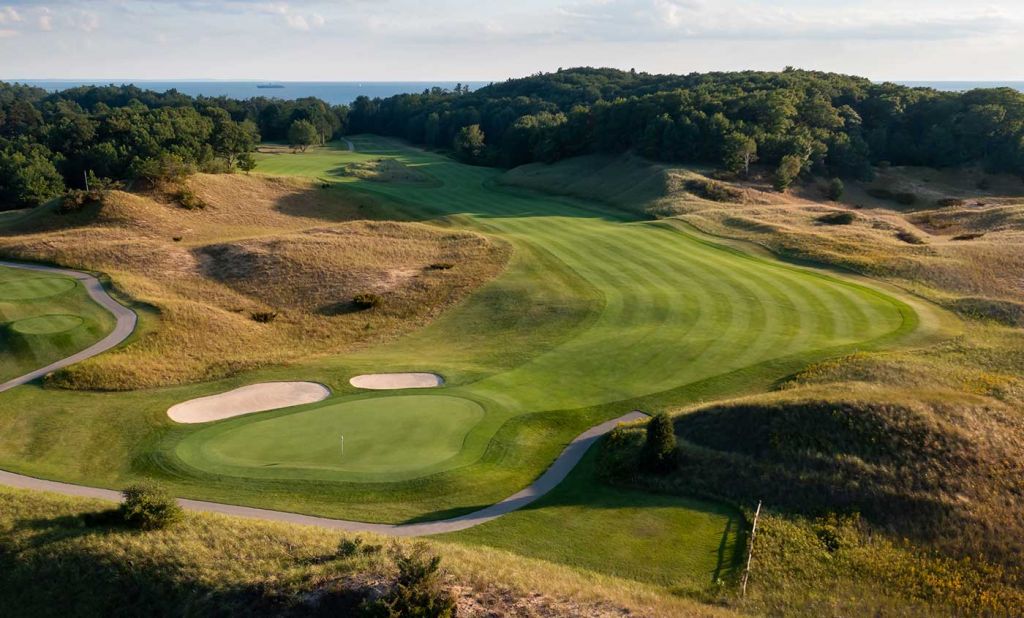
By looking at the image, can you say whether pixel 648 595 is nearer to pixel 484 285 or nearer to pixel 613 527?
pixel 613 527

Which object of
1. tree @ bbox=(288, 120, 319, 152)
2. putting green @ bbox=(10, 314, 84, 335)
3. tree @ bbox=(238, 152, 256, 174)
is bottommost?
putting green @ bbox=(10, 314, 84, 335)

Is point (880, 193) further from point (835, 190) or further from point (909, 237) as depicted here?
point (909, 237)

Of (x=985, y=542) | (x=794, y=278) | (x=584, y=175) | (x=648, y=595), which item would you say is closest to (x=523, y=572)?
(x=648, y=595)

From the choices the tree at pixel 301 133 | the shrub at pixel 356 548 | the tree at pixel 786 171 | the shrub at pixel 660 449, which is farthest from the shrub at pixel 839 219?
the tree at pixel 301 133

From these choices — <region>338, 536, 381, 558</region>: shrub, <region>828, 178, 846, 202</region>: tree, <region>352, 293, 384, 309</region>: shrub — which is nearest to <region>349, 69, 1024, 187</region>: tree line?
<region>828, 178, 846, 202</region>: tree

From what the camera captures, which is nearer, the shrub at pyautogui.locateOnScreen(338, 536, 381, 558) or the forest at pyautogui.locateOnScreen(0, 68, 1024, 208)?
the shrub at pyautogui.locateOnScreen(338, 536, 381, 558)

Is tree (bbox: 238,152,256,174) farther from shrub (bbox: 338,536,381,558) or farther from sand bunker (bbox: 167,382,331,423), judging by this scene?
shrub (bbox: 338,536,381,558)

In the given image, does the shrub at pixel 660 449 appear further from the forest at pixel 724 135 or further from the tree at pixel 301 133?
the tree at pixel 301 133
